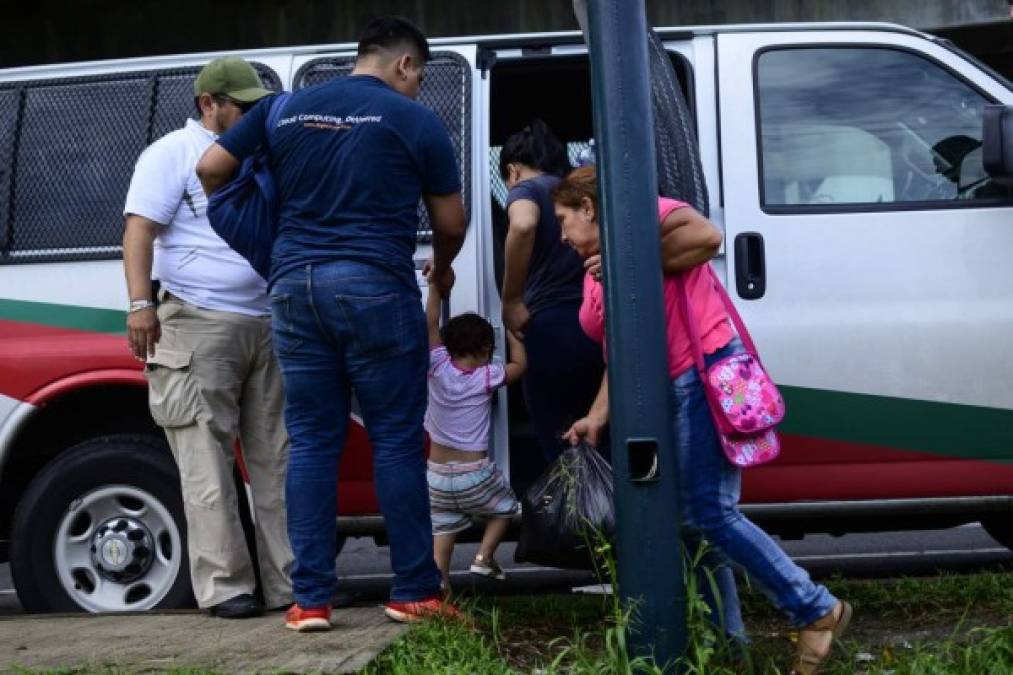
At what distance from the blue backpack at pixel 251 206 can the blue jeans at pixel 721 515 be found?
156 cm

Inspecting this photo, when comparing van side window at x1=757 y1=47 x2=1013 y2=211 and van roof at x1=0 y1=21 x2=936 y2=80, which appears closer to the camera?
van side window at x1=757 y1=47 x2=1013 y2=211

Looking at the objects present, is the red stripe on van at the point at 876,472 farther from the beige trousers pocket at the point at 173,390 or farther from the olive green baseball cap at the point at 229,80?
the olive green baseball cap at the point at 229,80

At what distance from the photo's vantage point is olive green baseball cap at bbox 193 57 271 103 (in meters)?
6.07

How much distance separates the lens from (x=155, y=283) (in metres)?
6.21

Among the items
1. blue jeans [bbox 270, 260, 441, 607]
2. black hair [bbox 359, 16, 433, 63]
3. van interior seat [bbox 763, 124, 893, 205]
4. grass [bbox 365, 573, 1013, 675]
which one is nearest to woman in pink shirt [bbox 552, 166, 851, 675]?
grass [bbox 365, 573, 1013, 675]

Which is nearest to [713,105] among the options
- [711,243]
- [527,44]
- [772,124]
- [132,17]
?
[772,124]

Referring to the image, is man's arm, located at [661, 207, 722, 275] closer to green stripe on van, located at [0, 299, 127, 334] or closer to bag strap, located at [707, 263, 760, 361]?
bag strap, located at [707, 263, 760, 361]

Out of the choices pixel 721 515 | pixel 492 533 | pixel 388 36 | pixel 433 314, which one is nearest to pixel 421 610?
pixel 721 515

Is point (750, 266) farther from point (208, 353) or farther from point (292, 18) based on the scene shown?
point (292, 18)

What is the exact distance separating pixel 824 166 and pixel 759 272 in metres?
0.51

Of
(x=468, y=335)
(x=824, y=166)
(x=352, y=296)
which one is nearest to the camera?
(x=352, y=296)

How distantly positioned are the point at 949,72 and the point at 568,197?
2228mm

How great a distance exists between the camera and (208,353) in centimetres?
606

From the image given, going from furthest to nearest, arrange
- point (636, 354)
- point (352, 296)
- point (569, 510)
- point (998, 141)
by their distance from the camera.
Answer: point (998, 141)
point (352, 296)
point (569, 510)
point (636, 354)
